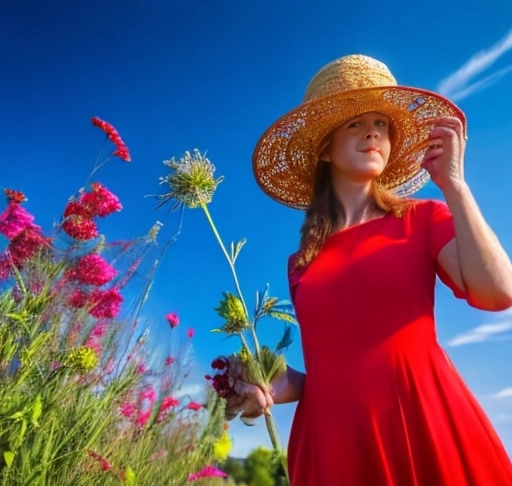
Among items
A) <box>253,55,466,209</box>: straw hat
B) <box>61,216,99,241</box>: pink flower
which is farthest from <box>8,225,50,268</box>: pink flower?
<box>253,55,466,209</box>: straw hat

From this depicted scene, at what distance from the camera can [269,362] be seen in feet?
4.79

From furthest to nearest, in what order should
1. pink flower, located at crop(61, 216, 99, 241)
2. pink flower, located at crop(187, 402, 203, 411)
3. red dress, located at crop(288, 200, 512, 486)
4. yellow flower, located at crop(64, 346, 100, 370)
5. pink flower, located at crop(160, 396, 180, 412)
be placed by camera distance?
pink flower, located at crop(187, 402, 203, 411)
pink flower, located at crop(160, 396, 180, 412)
pink flower, located at crop(61, 216, 99, 241)
yellow flower, located at crop(64, 346, 100, 370)
red dress, located at crop(288, 200, 512, 486)

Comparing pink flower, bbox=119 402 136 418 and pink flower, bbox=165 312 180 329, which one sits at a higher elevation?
pink flower, bbox=165 312 180 329

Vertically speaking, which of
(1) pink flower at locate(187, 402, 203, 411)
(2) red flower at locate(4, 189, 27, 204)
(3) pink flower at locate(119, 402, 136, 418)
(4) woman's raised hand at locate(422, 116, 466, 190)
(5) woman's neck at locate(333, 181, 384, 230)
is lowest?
(4) woman's raised hand at locate(422, 116, 466, 190)

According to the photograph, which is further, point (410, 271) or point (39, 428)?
point (39, 428)

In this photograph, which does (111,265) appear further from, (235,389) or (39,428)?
(235,389)

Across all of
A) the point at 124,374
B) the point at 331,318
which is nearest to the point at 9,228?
the point at 124,374

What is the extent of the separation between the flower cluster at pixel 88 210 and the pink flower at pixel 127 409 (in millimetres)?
991

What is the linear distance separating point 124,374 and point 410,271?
2.06m

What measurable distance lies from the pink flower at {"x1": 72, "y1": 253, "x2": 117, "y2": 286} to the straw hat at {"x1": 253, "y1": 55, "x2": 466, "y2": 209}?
4.84ft

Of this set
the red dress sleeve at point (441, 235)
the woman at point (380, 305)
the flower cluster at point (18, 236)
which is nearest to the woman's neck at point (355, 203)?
the woman at point (380, 305)

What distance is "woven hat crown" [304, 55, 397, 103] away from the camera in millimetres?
1691

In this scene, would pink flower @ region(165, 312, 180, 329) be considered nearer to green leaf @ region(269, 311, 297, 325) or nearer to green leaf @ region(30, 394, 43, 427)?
green leaf @ region(30, 394, 43, 427)

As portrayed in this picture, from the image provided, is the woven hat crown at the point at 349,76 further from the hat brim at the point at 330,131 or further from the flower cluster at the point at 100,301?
the flower cluster at the point at 100,301
